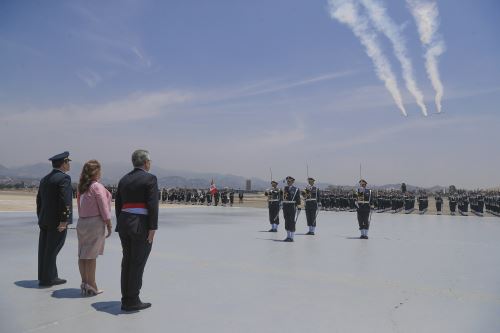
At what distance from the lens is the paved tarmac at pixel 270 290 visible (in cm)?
449

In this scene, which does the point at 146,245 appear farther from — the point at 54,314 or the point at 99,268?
the point at 99,268

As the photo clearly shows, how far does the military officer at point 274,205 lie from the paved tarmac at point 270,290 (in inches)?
150

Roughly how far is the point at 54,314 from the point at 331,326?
2939 mm

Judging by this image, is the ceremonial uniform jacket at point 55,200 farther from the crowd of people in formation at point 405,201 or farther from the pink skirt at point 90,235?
the crowd of people in formation at point 405,201

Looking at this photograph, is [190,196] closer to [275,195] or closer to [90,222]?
[275,195]

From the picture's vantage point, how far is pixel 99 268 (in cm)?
734

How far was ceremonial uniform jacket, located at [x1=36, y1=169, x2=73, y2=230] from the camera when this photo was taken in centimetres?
599

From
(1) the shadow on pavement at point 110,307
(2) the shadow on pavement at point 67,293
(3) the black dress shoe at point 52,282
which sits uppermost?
(3) the black dress shoe at point 52,282

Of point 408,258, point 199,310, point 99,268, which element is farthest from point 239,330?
point 408,258

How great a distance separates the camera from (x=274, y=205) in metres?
14.6

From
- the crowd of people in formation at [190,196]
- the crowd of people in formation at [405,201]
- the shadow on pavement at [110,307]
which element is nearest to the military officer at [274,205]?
the shadow on pavement at [110,307]

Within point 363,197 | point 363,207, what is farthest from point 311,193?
point 363,207

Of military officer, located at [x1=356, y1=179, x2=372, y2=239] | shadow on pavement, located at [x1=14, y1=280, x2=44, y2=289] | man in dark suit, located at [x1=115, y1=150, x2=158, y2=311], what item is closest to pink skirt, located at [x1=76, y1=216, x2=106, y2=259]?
man in dark suit, located at [x1=115, y1=150, x2=158, y2=311]

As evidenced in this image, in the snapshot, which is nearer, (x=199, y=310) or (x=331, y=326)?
(x=331, y=326)
